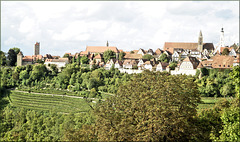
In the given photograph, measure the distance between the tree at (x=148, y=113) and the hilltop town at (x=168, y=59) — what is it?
77.6 feet

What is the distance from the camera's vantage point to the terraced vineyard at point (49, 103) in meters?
35.8

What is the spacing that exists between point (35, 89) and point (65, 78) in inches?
213

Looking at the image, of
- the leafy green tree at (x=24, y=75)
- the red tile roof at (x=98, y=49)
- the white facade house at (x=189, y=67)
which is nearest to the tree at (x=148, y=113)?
the white facade house at (x=189, y=67)

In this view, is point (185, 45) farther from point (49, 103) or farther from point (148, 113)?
point (148, 113)

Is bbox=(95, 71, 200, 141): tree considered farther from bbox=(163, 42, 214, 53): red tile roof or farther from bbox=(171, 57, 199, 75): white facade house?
bbox=(163, 42, 214, 53): red tile roof

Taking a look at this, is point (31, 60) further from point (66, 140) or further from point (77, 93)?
point (66, 140)

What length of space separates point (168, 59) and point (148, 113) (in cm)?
4083

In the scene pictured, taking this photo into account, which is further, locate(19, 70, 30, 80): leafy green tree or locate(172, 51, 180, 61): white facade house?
locate(172, 51, 180, 61): white facade house

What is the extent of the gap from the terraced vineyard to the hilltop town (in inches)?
463

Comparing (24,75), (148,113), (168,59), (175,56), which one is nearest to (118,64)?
(168,59)

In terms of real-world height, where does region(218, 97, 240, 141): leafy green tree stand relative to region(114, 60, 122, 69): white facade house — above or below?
below

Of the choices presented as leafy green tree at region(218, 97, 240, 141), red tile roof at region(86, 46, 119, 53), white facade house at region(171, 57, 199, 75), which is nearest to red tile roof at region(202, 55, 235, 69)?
white facade house at region(171, 57, 199, 75)

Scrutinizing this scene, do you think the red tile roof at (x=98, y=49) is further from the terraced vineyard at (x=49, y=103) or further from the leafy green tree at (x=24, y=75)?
the terraced vineyard at (x=49, y=103)

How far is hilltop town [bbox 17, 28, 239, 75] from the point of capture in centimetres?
3712
